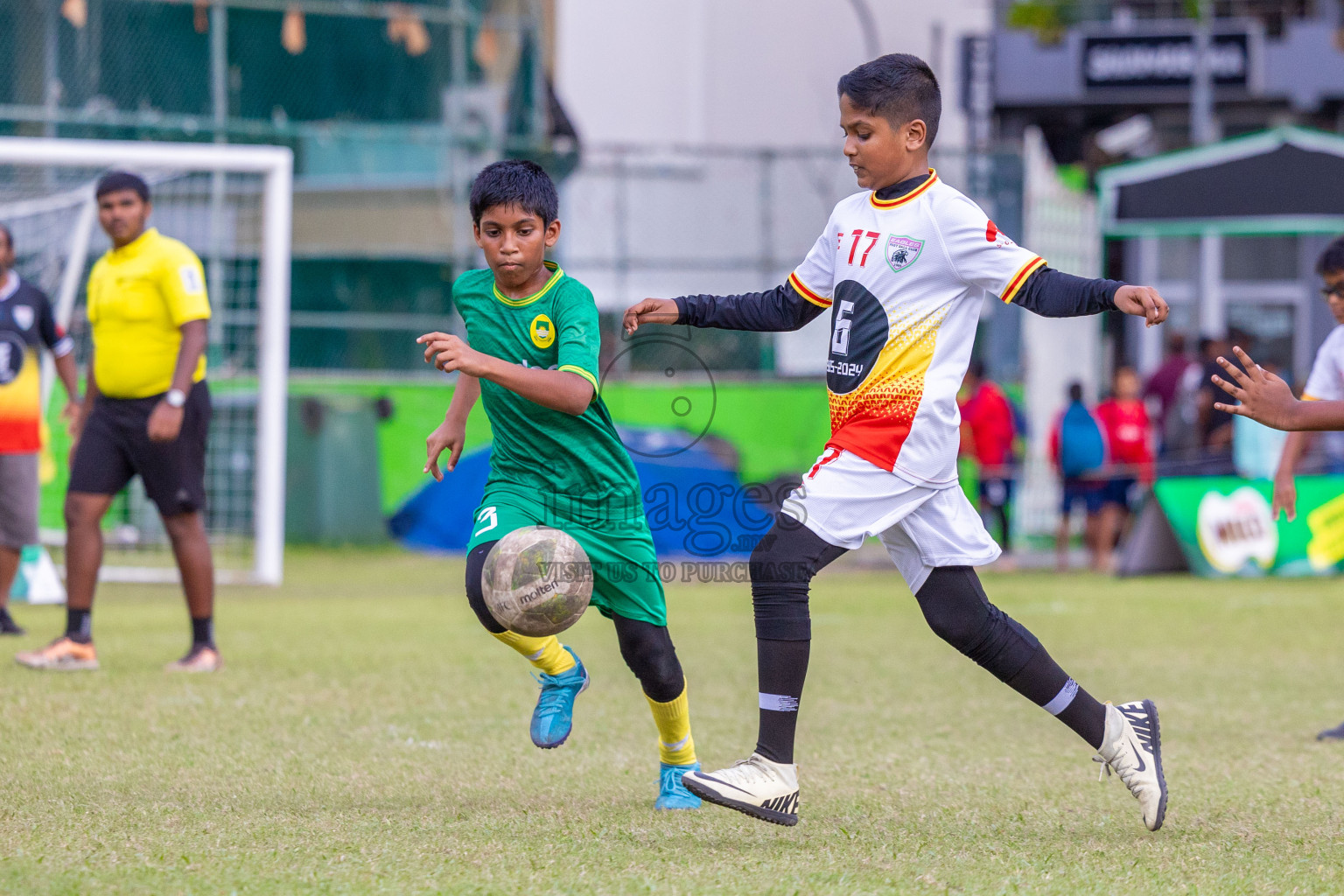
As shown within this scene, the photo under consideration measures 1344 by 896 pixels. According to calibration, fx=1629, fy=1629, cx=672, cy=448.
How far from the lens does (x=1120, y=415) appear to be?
15375 mm

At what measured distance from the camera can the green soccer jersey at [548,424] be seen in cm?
455

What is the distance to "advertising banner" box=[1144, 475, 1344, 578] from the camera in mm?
14062

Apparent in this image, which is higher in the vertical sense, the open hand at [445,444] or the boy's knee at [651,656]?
the open hand at [445,444]

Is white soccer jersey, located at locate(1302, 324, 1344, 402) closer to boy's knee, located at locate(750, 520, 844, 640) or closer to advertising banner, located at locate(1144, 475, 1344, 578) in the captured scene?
boy's knee, located at locate(750, 520, 844, 640)

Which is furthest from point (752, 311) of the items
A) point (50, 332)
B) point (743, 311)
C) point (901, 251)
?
point (50, 332)

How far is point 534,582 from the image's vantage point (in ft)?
14.3

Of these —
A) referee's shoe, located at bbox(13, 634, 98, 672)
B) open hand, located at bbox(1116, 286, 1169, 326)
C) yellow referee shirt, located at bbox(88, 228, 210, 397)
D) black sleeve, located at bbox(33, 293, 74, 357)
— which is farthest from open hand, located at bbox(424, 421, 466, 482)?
black sleeve, located at bbox(33, 293, 74, 357)

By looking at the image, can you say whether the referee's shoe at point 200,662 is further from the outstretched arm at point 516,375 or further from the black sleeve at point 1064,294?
→ the black sleeve at point 1064,294

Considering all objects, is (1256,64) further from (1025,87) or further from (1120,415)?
(1120,415)

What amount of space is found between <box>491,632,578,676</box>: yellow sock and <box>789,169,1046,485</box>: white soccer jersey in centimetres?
107

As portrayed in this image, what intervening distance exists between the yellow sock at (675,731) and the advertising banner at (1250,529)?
1010cm

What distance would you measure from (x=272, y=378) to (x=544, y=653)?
748 centimetres

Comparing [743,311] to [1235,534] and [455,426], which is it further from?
[1235,534]

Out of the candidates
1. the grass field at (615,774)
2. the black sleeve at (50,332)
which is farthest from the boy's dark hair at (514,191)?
the black sleeve at (50,332)
